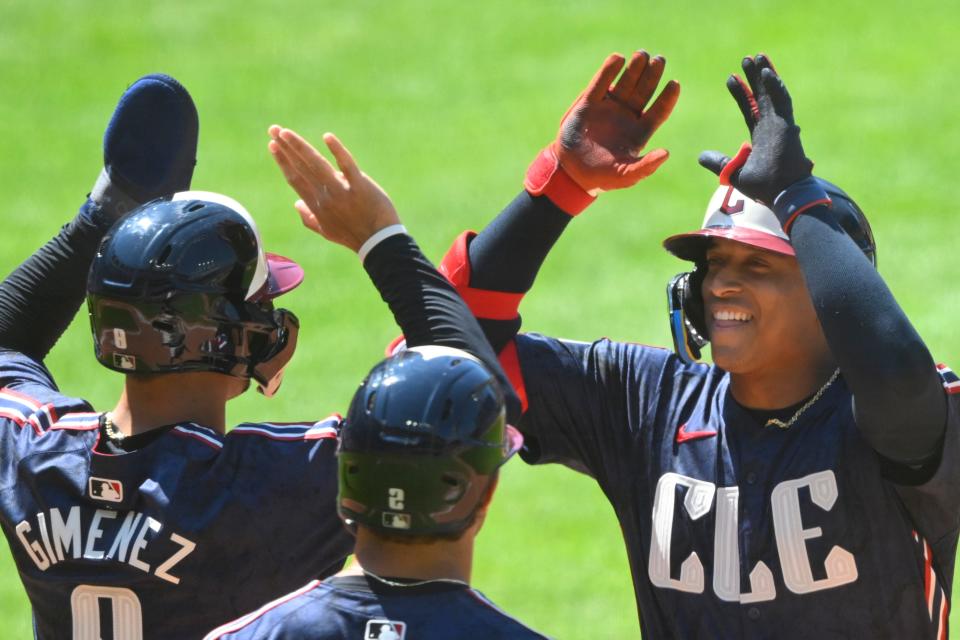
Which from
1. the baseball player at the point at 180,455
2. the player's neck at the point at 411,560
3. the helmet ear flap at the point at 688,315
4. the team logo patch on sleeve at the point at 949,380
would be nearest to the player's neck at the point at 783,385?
the helmet ear flap at the point at 688,315

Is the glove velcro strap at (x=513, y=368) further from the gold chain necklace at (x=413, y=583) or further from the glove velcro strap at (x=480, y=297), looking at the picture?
the gold chain necklace at (x=413, y=583)

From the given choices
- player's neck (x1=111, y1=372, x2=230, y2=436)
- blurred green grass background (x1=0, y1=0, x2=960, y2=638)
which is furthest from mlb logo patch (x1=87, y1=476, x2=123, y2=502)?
blurred green grass background (x1=0, y1=0, x2=960, y2=638)

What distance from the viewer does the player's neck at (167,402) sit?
11.2ft

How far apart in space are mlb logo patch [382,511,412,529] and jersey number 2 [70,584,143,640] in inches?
29.3

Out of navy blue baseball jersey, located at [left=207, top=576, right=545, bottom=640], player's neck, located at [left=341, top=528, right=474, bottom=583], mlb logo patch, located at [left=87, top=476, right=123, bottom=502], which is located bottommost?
navy blue baseball jersey, located at [left=207, top=576, right=545, bottom=640]

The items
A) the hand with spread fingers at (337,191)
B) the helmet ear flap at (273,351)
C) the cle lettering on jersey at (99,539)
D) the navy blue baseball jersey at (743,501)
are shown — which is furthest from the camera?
the navy blue baseball jersey at (743,501)

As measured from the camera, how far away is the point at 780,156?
3.75 m

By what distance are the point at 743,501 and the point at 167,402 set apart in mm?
1400

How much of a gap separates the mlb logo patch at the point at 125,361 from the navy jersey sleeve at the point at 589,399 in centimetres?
113

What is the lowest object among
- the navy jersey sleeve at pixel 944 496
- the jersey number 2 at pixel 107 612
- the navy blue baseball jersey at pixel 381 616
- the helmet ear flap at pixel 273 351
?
the jersey number 2 at pixel 107 612

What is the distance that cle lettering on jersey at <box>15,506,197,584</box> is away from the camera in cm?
327

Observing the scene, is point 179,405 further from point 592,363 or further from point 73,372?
point 73,372

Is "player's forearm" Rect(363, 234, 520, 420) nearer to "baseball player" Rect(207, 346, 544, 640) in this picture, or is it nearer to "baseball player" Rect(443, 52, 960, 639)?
"baseball player" Rect(207, 346, 544, 640)

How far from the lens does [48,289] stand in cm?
400
